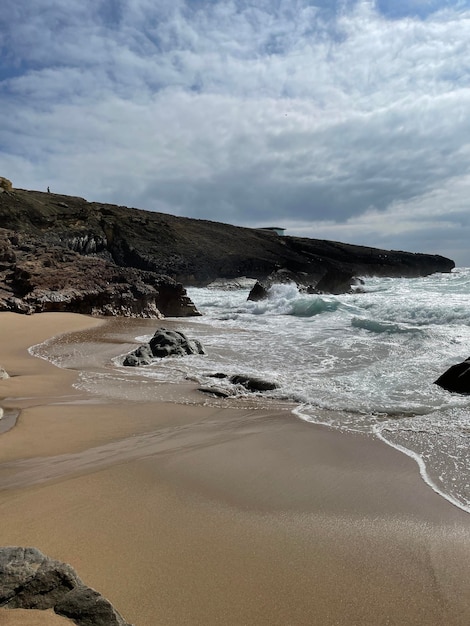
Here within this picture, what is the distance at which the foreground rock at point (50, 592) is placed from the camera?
4.43ft

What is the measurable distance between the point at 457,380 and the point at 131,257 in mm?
35095

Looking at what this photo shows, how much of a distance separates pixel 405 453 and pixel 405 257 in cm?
5815

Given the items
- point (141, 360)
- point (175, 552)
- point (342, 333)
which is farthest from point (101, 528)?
point (342, 333)

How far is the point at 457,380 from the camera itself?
5438 mm

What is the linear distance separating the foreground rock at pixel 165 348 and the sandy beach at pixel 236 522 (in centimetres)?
340

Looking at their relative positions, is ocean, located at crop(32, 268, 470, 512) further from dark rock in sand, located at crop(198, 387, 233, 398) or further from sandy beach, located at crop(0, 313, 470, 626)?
sandy beach, located at crop(0, 313, 470, 626)

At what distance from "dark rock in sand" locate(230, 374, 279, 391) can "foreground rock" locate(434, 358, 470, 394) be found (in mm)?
2096

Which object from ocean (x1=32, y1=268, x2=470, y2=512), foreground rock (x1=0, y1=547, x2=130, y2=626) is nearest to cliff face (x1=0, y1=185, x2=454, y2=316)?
ocean (x1=32, y1=268, x2=470, y2=512)

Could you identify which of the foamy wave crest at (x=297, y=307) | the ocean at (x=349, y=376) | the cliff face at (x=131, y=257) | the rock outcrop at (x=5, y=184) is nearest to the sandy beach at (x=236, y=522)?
the ocean at (x=349, y=376)

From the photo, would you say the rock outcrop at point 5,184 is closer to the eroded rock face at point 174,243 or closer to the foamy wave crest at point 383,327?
the eroded rock face at point 174,243

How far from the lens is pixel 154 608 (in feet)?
5.58

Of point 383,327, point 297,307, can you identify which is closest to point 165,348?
point 383,327

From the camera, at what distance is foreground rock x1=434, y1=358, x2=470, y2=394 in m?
5.32

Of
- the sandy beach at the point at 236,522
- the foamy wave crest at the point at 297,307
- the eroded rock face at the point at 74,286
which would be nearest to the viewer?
the sandy beach at the point at 236,522
